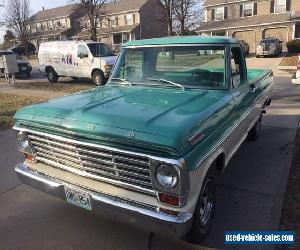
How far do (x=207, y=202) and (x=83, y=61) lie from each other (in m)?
13.4

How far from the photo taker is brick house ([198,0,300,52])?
3519cm

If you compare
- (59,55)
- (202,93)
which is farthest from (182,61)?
(59,55)

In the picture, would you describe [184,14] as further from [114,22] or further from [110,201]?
[110,201]

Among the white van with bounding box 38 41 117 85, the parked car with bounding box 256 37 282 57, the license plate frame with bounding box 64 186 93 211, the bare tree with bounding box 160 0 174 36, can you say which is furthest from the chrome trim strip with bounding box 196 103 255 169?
the bare tree with bounding box 160 0 174 36

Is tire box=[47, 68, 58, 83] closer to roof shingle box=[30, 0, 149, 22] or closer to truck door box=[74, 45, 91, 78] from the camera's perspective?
truck door box=[74, 45, 91, 78]

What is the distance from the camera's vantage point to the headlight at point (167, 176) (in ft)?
9.34

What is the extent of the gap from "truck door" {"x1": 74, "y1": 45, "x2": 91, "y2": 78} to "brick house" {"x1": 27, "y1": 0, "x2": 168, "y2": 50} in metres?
29.3

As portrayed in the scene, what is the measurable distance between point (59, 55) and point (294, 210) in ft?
49.9

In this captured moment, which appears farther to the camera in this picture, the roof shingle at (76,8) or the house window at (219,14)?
the roof shingle at (76,8)

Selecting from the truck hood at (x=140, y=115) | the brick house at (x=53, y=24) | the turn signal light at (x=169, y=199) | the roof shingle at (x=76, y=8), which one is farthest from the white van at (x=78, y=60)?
the brick house at (x=53, y=24)

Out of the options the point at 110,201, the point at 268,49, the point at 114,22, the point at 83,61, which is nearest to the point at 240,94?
the point at 110,201

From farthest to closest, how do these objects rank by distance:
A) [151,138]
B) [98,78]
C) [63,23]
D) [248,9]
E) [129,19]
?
[63,23] < [129,19] < [248,9] < [98,78] < [151,138]

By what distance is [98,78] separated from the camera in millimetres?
15742

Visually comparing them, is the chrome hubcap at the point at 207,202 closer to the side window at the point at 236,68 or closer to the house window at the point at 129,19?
the side window at the point at 236,68
